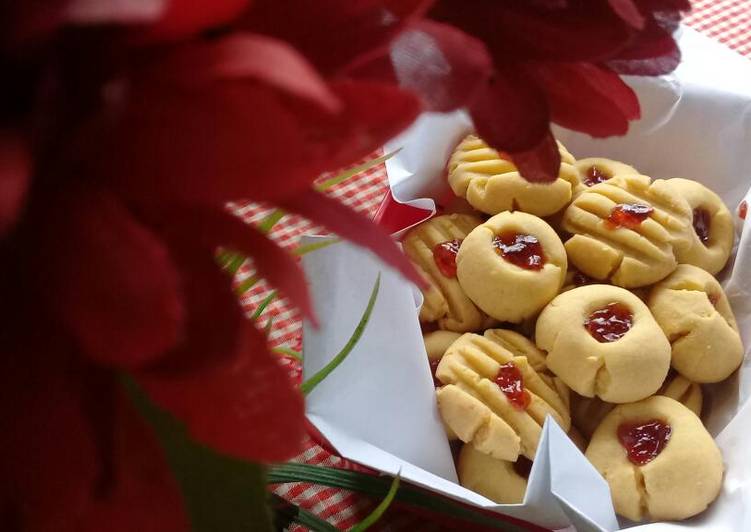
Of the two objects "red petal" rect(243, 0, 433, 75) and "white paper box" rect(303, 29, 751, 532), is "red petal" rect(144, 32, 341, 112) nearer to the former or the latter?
"red petal" rect(243, 0, 433, 75)

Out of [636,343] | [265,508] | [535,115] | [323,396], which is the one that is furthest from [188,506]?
[636,343]

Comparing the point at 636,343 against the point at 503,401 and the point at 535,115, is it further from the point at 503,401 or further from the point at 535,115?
the point at 535,115

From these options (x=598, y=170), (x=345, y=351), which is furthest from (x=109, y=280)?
(x=598, y=170)

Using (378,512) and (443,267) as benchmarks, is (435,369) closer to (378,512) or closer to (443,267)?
(443,267)

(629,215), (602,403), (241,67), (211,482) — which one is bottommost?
(602,403)

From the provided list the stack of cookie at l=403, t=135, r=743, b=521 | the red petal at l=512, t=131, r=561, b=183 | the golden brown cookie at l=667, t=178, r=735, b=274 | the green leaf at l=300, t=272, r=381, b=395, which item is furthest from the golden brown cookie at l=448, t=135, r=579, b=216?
the red petal at l=512, t=131, r=561, b=183

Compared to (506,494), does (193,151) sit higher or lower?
higher

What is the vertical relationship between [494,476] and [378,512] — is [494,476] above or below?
below
